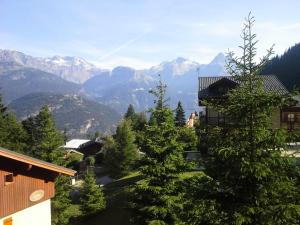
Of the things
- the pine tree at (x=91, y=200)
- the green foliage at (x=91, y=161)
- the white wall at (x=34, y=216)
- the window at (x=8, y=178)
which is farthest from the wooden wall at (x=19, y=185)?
the green foliage at (x=91, y=161)

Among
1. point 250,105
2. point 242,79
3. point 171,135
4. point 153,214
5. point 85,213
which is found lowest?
point 85,213

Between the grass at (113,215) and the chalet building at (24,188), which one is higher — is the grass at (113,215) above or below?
below

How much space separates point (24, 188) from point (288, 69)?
521 ft

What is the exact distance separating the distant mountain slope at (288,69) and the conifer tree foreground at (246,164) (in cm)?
12946

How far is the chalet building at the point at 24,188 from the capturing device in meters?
17.6

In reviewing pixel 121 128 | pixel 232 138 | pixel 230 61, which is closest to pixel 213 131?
pixel 232 138

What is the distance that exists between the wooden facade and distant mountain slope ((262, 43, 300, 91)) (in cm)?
12749

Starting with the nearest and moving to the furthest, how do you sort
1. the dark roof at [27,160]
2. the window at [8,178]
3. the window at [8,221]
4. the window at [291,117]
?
the window at [8,221] < the dark roof at [27,160] < the window at [8,178] < the window at [291,117]

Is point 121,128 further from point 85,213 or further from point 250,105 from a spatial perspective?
point 250,105

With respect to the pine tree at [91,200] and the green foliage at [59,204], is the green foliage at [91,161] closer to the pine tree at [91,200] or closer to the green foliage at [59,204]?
the pine tree at [91,200]

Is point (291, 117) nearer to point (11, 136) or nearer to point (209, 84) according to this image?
point (209, 84)

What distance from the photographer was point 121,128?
64.9 meters

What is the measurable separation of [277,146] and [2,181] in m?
12.1

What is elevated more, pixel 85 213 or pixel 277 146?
pixel 277 146
